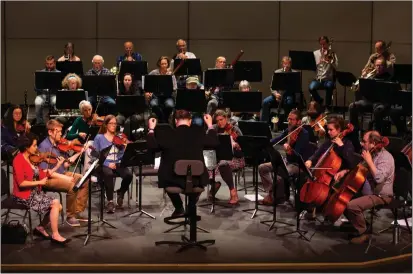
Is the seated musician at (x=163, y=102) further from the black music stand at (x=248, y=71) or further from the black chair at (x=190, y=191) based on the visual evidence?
the black chair at (x=190, y=191)

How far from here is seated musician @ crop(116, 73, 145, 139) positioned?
9727mm

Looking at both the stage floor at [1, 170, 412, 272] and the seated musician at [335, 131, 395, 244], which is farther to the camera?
the seated musician at [335, 131, 395, 244]

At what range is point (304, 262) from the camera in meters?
6.23

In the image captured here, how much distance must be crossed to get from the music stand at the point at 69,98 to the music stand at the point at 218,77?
5.56ft

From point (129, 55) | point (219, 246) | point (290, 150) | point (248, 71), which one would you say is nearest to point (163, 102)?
point (129, 55)

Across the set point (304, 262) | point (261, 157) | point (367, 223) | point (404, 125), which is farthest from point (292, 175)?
point (404, 125)

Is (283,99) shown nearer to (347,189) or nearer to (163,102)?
(163,102)

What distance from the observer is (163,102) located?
34.2 feet

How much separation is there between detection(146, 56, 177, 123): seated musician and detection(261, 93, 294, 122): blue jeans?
53.7 inches

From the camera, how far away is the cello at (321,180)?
22.1 ft

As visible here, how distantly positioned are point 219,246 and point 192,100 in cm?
309

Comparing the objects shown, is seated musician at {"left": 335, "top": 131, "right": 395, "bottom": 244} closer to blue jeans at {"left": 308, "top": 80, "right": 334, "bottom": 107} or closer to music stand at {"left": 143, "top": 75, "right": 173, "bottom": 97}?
music stand at {"left": 143, "top": 75, "right": 173, "bottom": 97}

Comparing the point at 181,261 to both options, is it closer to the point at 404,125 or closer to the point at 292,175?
the point at 292,175

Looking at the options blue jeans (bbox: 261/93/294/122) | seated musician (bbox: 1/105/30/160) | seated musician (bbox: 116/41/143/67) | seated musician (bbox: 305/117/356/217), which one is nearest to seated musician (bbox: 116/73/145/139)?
seated musician (bbox: 116/41/143/67)
